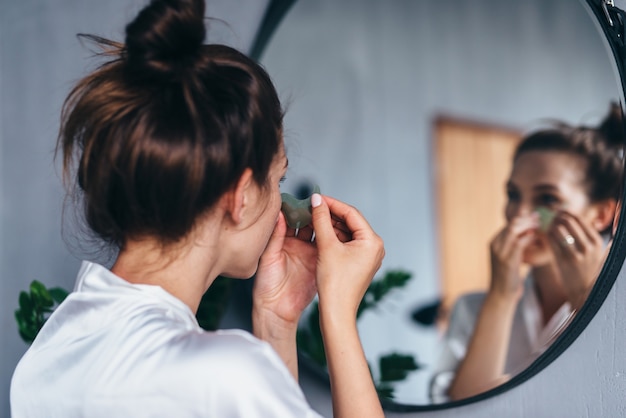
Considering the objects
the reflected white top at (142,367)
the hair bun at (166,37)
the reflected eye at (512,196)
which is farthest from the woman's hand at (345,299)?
the reflected eye at (512,196)

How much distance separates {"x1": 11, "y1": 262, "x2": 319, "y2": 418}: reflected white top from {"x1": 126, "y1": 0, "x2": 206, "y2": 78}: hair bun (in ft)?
0.69

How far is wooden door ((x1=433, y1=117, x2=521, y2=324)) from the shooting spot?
1.14 metres

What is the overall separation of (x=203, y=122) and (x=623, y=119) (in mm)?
A: 529

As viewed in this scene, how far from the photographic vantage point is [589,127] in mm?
974

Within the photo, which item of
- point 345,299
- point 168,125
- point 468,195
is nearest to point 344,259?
→ point 345,299

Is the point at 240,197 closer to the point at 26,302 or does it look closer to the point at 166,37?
the point at 166,37

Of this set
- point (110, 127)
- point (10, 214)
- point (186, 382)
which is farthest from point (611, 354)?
point (10, 214)

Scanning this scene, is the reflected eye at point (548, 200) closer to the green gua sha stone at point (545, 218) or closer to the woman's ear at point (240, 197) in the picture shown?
the green gua sha stone at point (545, 218)

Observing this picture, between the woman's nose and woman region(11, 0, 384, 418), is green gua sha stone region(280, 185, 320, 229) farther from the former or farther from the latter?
the woman's nose

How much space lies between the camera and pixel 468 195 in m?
1.22

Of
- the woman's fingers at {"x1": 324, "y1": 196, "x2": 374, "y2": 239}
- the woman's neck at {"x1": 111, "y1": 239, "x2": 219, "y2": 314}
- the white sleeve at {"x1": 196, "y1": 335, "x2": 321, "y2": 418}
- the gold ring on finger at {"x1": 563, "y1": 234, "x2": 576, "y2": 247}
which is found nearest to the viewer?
the white sleeve at {"x1": 196, "y1": 335, "x2": 321, "y2": 418}

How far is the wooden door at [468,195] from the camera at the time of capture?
114 centimetres

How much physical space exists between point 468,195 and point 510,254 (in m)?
0.16

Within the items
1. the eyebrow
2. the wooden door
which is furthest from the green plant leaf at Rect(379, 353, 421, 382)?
the eyebrow
